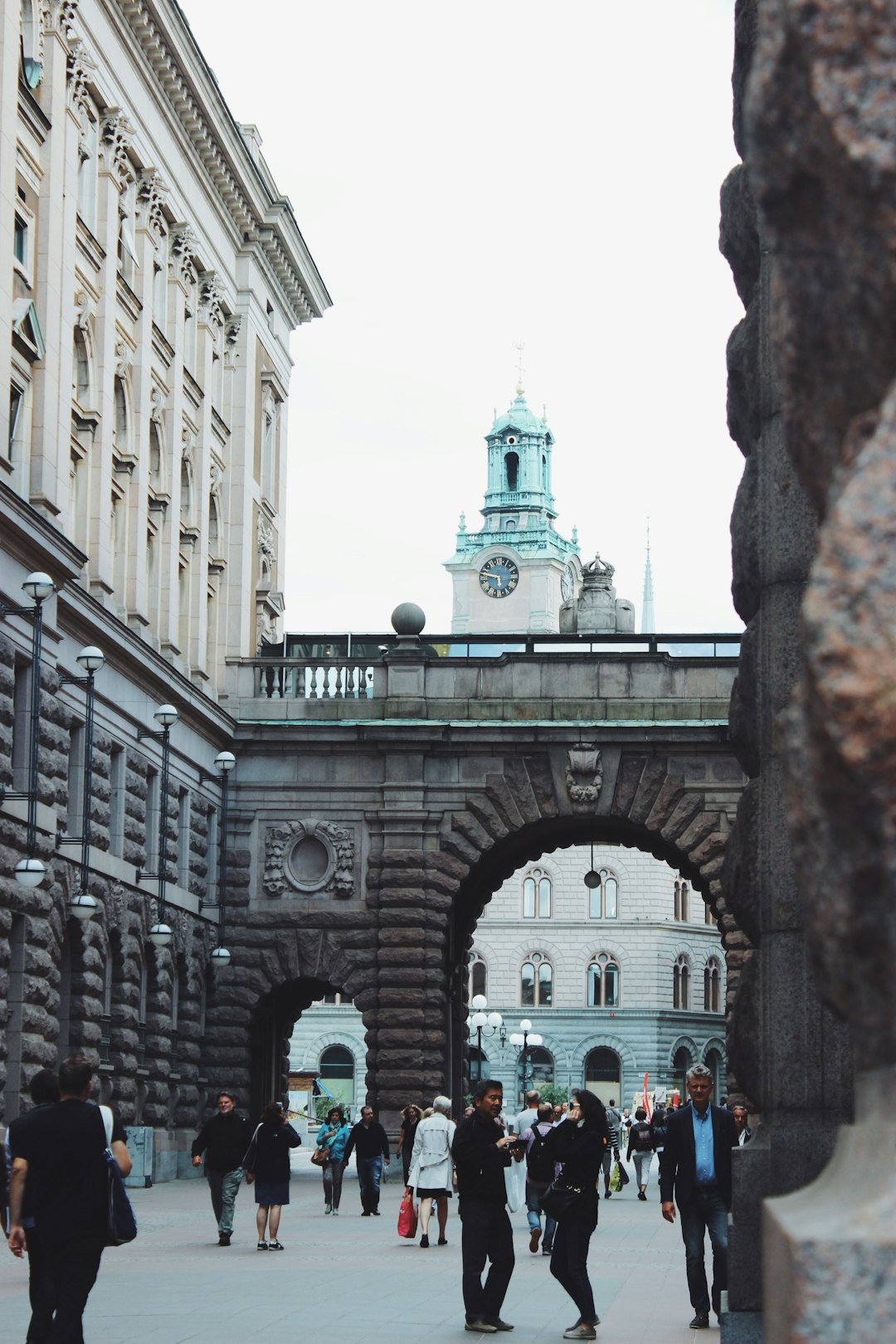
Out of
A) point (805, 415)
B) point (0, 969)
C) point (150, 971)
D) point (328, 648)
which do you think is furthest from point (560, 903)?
point (805, 415)

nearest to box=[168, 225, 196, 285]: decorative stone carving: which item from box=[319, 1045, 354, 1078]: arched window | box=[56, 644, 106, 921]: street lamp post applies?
box=[56, 644, 106, 921]: street lamp post

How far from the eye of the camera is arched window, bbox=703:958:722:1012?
93.4 metres

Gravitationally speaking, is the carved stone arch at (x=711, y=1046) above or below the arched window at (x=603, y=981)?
below

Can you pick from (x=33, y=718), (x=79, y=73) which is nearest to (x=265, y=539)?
(x=79, y=73)

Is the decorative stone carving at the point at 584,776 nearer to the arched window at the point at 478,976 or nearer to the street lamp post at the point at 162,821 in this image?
the street lamp post at the point at 162,821

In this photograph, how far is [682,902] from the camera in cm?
9362

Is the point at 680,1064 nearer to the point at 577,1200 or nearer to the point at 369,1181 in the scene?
the point at 369,1181

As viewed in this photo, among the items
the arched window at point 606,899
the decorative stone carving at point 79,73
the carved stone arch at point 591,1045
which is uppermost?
the decorative stone carving at point 79,73

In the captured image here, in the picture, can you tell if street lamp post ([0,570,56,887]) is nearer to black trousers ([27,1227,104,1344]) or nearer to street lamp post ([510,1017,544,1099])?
black trousers ([27,1227,104,1344])

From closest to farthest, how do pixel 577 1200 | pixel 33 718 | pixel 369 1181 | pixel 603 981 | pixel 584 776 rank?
pixel 577 1200
pixel 33 718
pixel 369 1181
pixel 584 776
pixel 603 981

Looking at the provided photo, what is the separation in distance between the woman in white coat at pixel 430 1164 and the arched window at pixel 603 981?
2755 inches

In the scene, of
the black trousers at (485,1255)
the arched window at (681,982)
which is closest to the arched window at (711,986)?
the arched window at (681,982)

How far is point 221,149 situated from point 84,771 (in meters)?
14.6

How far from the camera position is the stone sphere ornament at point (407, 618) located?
132 feet
